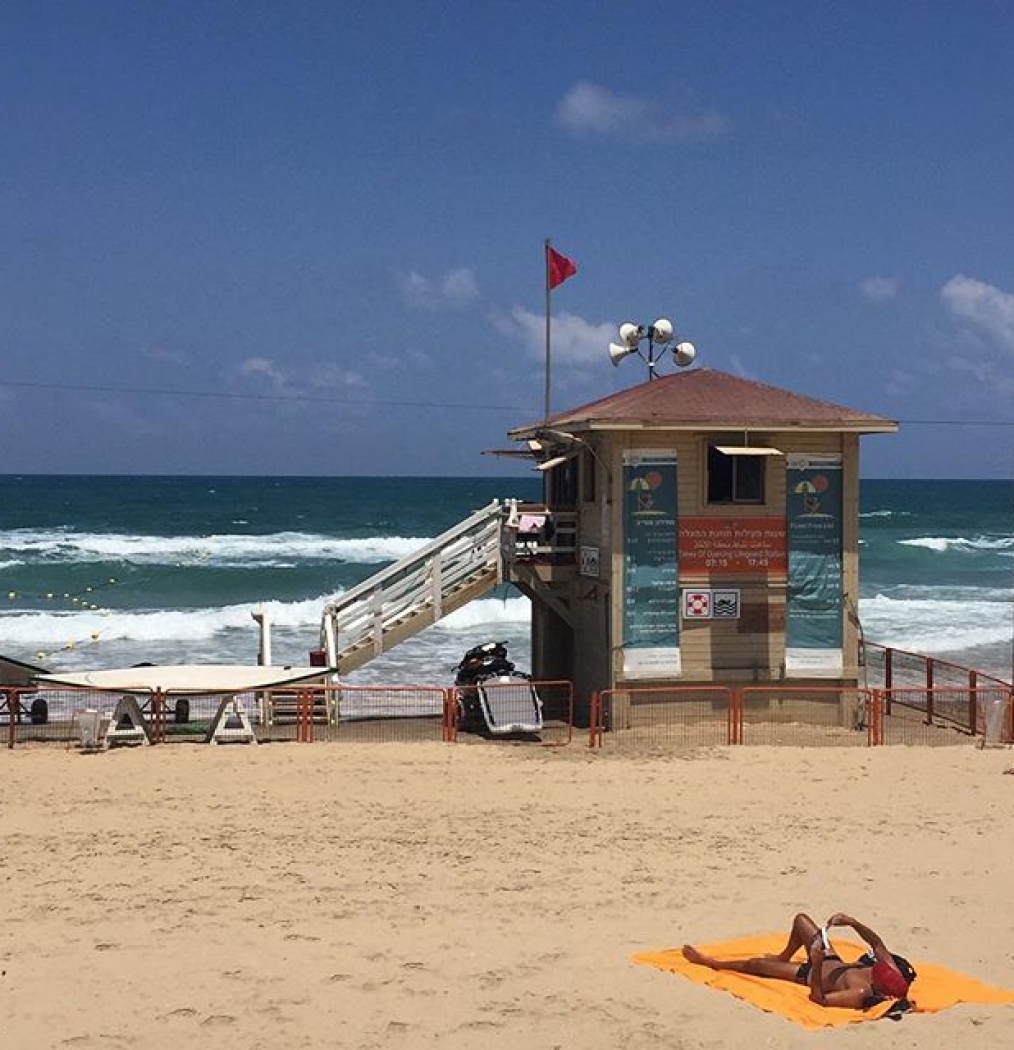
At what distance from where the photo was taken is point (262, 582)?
2180 inches

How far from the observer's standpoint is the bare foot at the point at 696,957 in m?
9.67

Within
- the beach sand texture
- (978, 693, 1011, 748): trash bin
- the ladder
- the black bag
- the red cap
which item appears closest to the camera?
the beach sand texture

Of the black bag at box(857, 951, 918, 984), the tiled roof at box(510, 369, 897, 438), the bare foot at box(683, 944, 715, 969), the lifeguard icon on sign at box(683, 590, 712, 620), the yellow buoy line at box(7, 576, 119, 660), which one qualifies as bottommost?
the bare foot at box(683, 944, 715, 969)

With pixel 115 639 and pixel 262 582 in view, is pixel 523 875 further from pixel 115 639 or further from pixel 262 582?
pixel 262 582

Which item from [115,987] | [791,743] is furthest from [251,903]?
[791,743]

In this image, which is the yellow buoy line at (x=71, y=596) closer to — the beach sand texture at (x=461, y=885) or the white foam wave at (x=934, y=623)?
the white foam wave at (x=934, y=623)

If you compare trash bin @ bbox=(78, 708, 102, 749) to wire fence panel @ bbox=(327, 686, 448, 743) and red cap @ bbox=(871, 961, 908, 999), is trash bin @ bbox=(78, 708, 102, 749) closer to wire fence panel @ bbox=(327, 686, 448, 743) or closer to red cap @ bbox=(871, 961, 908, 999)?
wire fence panel @ bbox=(327, 686, 448, 743)

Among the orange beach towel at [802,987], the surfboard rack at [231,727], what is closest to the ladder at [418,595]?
the surfboard rack at [231,727]

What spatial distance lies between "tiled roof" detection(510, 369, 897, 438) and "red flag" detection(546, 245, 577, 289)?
3230 millimetres

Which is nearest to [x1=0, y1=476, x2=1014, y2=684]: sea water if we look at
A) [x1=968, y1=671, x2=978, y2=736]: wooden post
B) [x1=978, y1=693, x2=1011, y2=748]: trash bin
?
[x1=968, y1=671, x2=978, y2=736]: wooden post

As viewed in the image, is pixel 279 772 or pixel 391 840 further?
pixel 279 772

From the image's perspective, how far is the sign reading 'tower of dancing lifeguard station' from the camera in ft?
64.0

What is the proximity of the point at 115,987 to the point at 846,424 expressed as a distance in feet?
42.9

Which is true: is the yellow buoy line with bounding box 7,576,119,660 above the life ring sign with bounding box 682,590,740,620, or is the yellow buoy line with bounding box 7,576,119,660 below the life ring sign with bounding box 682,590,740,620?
above
